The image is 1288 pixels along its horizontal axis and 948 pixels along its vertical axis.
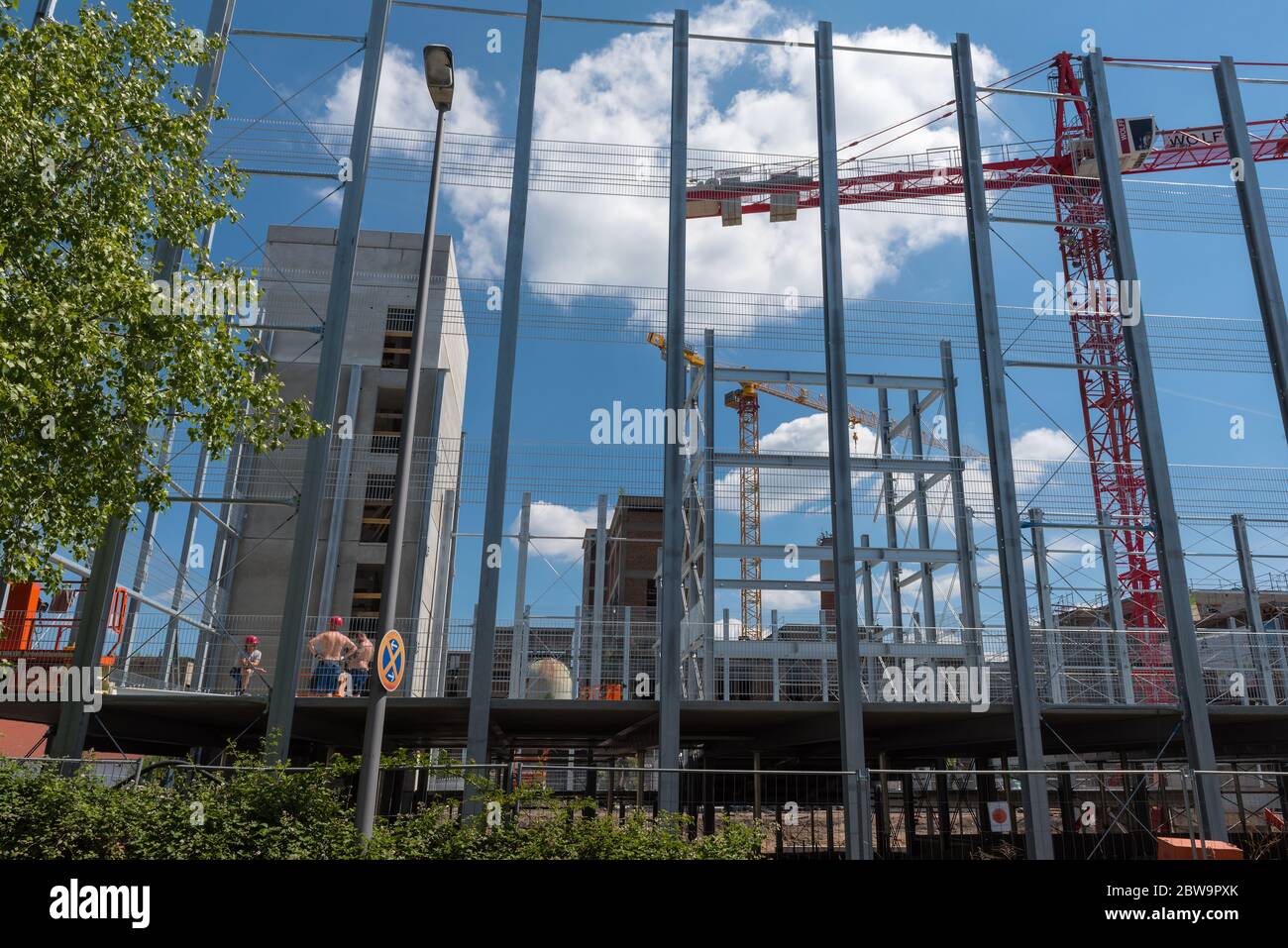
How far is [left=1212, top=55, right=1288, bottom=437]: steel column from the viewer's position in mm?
17016

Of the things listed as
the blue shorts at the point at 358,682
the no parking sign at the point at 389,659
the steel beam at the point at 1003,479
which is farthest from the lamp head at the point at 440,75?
the steel beam at the point at 1003,479

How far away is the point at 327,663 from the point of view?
14766mm

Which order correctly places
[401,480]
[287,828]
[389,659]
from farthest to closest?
[401,480]
[389,659]
[287,828]

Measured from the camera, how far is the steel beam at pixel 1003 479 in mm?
13414

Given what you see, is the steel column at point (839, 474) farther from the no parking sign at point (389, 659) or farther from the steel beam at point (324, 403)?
the steel beam at point (324, 403)

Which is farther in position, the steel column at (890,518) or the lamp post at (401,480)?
the steel column at (890,518)

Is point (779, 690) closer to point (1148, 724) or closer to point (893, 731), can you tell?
point (893, 731)

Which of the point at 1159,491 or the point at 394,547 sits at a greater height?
the point at 1159,491

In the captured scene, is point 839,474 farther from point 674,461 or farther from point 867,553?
point 867,553

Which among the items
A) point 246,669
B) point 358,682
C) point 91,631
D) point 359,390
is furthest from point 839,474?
point 359,390

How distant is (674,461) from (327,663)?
660cm

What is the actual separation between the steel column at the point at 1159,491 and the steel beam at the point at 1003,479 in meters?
2.34
